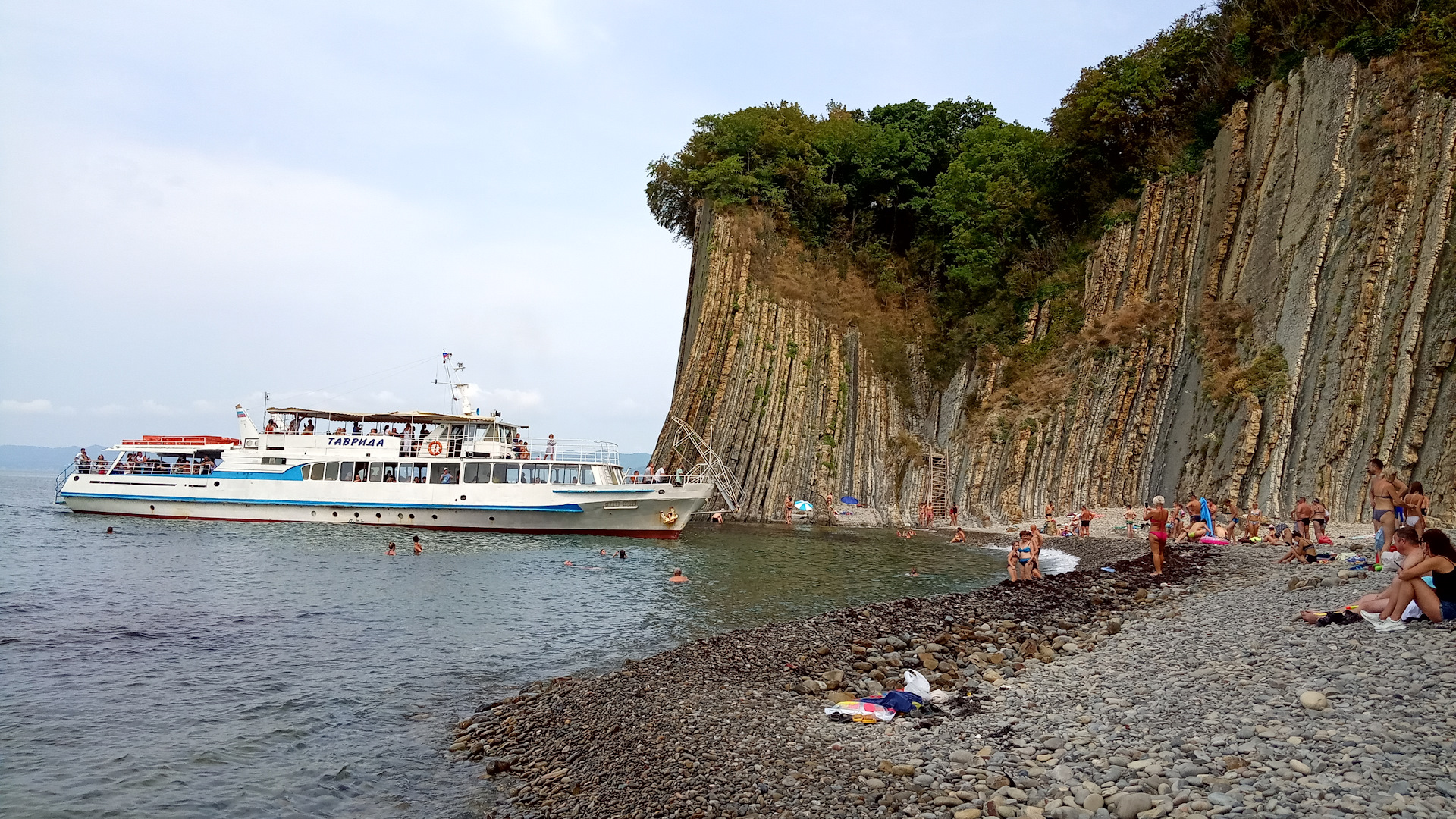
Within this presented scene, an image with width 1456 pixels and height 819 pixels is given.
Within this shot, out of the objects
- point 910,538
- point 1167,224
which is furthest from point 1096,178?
point 910,538

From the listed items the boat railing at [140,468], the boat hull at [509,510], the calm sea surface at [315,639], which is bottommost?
the calm sea surface at [315,639]

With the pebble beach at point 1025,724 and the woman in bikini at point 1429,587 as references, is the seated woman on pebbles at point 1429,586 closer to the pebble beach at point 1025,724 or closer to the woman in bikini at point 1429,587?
the woman in bikini at point 1429,587

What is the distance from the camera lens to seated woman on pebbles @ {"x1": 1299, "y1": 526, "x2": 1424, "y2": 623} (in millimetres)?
10383

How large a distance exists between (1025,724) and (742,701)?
147 inches

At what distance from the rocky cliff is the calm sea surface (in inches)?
349

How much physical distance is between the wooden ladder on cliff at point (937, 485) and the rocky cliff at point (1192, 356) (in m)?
0.37

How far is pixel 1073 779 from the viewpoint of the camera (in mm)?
7785

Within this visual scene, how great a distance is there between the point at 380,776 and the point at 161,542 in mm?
28905

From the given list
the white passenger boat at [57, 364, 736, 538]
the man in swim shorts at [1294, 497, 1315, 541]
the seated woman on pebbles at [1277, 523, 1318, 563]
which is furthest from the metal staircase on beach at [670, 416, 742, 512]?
the seated woman on pebbles at [1277, 523, 1318, 563]

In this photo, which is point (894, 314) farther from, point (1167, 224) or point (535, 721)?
point (535, 721)

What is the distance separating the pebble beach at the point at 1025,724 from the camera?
7.16 metres

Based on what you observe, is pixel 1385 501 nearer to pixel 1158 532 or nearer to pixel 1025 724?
pixel 1158 532

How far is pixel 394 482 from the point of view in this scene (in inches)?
1606

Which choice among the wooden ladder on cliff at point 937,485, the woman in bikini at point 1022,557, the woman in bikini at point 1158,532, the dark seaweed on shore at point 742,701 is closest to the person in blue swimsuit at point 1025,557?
the woman in bikini at point 1022,557
